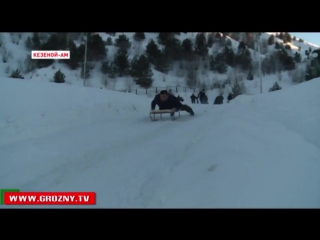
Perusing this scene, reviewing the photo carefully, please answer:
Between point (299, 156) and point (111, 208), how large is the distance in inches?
65.9

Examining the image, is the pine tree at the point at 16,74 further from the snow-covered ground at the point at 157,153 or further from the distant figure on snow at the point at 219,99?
the distant figure on snow at the point at 219,99

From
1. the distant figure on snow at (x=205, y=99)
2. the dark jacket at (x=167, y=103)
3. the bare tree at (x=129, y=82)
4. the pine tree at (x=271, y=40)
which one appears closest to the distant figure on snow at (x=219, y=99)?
the distant figure on snow at (x=205, y=99)

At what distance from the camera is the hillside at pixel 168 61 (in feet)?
8.71

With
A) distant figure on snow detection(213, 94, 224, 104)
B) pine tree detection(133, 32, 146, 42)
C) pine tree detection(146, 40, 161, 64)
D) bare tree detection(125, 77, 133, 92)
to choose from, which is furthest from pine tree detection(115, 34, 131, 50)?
distant figure on snow detection(213, 94, 224, 104)

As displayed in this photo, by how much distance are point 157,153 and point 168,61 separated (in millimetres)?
1114

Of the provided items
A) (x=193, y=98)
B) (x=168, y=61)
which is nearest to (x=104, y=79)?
(x=168, y=61)

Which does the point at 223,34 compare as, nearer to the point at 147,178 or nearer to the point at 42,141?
the point at 147,178

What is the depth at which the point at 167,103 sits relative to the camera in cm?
355

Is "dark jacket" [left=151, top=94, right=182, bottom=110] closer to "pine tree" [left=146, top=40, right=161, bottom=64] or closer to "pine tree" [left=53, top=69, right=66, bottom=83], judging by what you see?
"pine tree" [left=146, top=40, right=161, bottom=64]

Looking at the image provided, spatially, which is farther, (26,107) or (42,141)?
(26,107)

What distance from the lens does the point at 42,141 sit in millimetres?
2740

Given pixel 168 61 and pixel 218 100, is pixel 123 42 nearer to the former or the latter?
pixel 168 61
